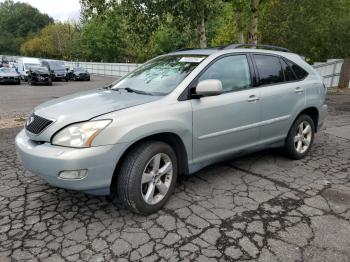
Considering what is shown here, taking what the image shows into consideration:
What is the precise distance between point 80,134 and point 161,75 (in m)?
1.46

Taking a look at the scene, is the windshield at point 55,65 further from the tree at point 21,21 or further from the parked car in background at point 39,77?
the tree at point 21,21

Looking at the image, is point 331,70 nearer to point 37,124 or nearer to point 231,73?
point 231,73

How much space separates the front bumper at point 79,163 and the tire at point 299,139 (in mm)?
2844

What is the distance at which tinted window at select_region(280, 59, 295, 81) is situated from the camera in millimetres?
4889

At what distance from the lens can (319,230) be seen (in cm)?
321

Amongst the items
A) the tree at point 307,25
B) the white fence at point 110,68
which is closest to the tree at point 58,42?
the white fence at point 110,68

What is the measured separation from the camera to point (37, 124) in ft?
11.1

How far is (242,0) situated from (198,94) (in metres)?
9.99

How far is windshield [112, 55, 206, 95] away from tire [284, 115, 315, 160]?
75.8 inches

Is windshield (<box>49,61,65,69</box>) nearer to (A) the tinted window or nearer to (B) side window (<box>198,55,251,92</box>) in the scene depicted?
(A) the tinted window

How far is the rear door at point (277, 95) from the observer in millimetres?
4496

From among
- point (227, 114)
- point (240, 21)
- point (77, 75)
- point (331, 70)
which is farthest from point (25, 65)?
point (227, 114)

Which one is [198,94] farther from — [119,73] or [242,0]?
[119,73]

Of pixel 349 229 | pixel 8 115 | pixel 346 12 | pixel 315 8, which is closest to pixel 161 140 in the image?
pixel 349 229
